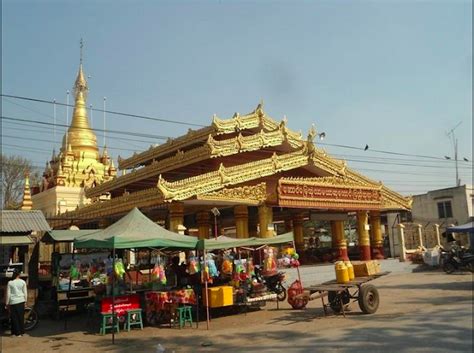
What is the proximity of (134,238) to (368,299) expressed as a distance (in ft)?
19.7

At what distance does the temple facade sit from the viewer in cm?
1781

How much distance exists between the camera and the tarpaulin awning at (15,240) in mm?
13336

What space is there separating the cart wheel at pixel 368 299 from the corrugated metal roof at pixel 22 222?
9002mm

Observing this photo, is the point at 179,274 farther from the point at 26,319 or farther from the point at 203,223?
the point at 203,223

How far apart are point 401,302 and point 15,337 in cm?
1017

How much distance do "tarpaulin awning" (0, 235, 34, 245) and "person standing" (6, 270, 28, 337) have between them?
2792 mm

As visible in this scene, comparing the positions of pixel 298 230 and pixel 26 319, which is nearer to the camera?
pixel 26 319

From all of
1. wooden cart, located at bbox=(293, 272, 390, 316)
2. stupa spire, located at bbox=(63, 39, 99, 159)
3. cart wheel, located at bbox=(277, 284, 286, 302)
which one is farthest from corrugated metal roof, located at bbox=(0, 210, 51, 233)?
stupa spire, located at bbox=(63, 39, 99, 159)

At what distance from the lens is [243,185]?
1903 centimetres

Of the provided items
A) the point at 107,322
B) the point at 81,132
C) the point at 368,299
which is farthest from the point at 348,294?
the point at 81,132

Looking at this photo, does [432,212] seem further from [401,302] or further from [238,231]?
[401,302]

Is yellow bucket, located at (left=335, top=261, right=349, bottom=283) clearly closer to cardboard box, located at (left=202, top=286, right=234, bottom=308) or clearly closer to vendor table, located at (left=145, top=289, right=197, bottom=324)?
cardboard box, located at (left=202, top=286, right=234, bottom=308)

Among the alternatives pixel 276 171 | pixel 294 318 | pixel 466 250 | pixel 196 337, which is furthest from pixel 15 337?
pixel 466 250

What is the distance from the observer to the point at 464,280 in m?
18.9
